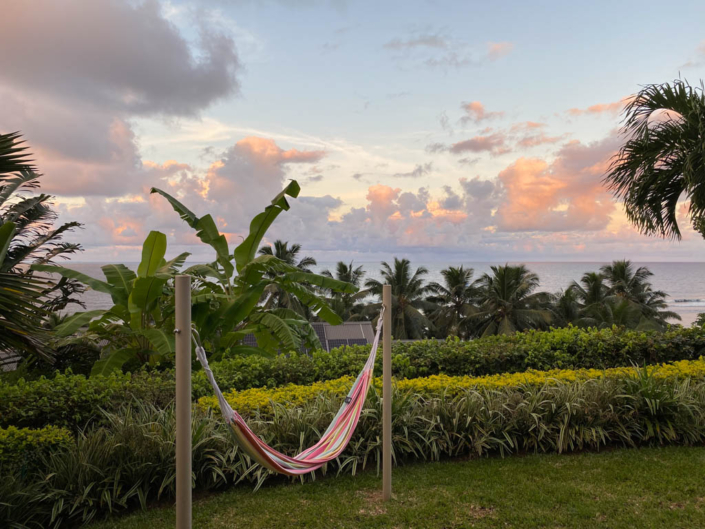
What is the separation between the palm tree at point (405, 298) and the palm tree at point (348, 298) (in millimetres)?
1382

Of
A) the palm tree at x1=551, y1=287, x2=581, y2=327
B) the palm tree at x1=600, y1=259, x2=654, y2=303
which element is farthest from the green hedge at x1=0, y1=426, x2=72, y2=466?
the palm tree at x1=600, y1=259, x2=654, y2=303

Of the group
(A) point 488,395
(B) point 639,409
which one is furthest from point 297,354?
(B) point 639,409

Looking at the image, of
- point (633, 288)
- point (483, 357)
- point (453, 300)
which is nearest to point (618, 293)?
point (633, 288)

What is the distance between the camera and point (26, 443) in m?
3.46

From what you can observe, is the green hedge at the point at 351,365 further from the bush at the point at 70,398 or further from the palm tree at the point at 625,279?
the palm tree at the point at 625,279

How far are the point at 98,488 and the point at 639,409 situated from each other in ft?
15.1

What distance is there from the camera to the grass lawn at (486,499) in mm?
3145

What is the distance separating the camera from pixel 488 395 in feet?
14.8

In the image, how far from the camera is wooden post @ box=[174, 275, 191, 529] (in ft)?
7.28

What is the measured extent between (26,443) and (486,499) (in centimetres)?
326

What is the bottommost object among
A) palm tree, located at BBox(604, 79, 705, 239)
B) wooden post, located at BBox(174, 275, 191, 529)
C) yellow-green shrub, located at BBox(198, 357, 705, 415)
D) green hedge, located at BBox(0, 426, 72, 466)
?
green hedge, located at BBox(0, 426, 72, 466)

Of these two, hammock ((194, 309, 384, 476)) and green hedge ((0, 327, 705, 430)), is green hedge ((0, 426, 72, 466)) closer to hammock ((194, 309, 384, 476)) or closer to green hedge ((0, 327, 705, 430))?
green hedge ((0, 327, 705, 430))

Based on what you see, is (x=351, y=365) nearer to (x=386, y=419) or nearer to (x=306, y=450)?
(x=386, y=419)

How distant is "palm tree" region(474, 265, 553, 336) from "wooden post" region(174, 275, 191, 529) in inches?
1209
